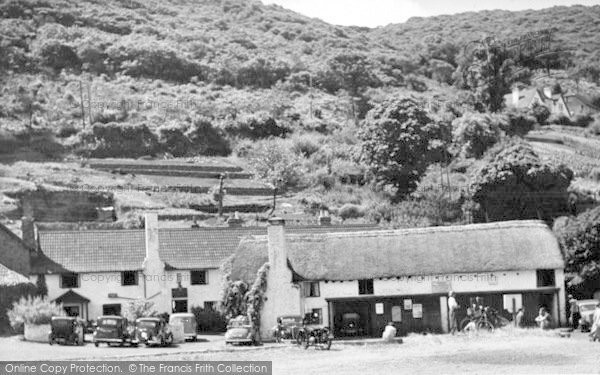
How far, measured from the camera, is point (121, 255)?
5553 centimetres

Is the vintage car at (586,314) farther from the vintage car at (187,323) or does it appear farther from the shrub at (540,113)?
the shrub at (540,113)

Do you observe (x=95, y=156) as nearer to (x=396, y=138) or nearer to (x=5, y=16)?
(x=396, y=138)

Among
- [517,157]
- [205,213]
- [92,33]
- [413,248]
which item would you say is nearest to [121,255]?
[413,248]

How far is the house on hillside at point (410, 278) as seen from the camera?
165 feet

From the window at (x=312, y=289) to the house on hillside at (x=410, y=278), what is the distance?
5 cm

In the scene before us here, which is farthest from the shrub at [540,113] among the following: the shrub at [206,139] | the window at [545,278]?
the window at [545,278]

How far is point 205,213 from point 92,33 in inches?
4147

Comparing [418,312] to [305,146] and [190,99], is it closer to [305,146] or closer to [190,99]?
[305,146]

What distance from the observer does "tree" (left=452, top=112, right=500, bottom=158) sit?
102625 mm

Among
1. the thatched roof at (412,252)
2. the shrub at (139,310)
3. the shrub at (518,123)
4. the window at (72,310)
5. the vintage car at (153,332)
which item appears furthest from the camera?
the shrub at (518,123)

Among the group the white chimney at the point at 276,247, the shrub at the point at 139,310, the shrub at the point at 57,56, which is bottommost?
the shrub at the point at 139,310

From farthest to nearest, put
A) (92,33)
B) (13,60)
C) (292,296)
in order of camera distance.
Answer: (92,33), (13,60), (292,296)

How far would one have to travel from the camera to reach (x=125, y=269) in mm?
54531

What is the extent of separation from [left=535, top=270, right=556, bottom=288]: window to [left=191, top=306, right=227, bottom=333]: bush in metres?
14.6
